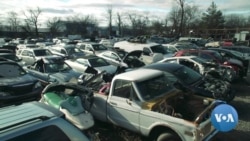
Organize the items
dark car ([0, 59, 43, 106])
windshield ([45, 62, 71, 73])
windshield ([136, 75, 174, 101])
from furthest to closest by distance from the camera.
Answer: windshield ([45, 62, 71, 73]) < dark car ([0, 59, 43, 106]) < windshield ([136, 75, 174, 101])

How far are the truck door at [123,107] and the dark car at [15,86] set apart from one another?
3.68 m

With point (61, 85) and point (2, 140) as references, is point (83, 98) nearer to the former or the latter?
point (61, 85)

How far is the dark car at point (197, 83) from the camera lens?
788 cm

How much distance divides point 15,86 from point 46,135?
20.1 feet

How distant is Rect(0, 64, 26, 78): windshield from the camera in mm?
9586

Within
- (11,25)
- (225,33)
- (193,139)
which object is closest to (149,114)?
(193,139)

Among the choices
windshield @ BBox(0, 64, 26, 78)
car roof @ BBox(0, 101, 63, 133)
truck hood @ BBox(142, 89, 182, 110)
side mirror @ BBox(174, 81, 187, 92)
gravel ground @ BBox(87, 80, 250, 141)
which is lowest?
gravel ground @ BBox(87, 80, 250, 141)

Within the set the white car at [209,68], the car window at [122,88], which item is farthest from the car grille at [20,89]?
the white car at [209,68]

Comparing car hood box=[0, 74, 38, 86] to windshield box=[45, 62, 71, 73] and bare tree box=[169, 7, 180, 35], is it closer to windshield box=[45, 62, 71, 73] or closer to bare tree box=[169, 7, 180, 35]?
windshield box=[45, 62, 71, 73]

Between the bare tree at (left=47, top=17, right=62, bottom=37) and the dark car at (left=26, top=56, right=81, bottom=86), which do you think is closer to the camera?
the dark car at (left=26, top=56, right=81, bottom=86)

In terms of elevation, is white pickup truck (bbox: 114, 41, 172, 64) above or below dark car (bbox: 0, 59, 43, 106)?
above

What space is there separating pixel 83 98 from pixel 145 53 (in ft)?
37.0

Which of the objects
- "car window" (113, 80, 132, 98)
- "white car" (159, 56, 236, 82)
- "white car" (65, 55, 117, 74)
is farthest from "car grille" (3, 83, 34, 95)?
"white car" (159, 56, 236, 82)

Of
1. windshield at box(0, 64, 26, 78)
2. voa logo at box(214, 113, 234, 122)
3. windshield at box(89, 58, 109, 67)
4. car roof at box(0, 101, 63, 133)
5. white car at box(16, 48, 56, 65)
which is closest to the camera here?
car roof at box(0, 101, 63, 133)
